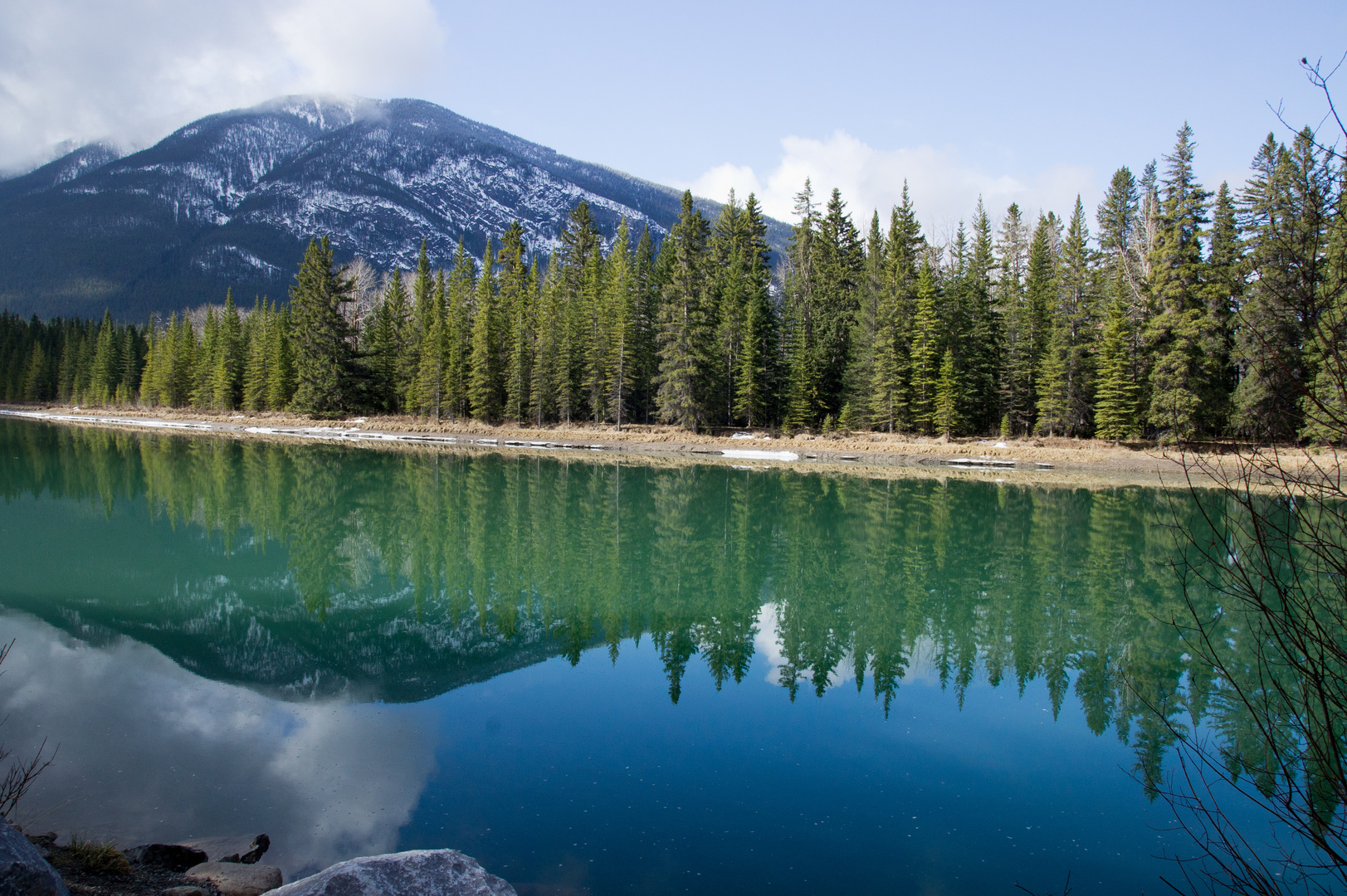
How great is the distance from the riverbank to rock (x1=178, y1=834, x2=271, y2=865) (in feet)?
113

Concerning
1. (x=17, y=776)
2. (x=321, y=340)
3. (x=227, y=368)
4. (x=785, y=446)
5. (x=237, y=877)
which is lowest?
(x=237, y=877)

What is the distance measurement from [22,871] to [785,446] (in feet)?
152

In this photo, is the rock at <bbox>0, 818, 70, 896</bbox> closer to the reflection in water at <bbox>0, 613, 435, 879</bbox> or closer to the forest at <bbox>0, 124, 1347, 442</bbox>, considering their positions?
the reflection in water at <bbox>0, 613, 435, 879</bbox>

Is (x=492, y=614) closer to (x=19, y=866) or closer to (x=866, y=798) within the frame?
(x=866, y=798)

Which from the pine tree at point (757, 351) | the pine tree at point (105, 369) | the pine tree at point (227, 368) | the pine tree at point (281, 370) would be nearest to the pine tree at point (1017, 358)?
the pine tree at point (757, 351)

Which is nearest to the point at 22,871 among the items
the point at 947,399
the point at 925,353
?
the point at 947,399

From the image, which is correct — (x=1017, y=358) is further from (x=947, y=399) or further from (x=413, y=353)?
(x=413, y=353)

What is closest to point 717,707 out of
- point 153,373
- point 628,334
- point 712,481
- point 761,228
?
point 712,481

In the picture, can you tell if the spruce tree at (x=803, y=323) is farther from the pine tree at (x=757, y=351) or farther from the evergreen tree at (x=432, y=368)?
the evergreen tree at (x=432, y=368)

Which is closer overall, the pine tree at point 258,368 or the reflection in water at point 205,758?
the reflection in water at point 205,758

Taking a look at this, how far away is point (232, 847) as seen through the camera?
6344 mm

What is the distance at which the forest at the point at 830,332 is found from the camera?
144 ft

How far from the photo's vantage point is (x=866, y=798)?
7.58m

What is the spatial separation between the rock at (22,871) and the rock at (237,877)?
1365 millimetres
